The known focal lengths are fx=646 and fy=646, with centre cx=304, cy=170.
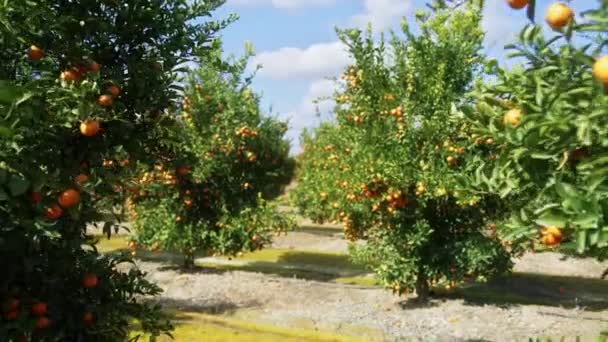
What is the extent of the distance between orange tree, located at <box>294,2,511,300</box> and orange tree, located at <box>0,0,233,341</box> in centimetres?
570

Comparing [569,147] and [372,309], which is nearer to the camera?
[569,147]

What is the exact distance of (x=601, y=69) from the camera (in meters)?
2.41

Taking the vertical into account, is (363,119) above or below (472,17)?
below

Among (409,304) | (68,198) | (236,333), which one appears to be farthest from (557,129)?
(409,304)

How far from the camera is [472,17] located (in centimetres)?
1169

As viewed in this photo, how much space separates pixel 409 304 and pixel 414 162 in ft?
10.6

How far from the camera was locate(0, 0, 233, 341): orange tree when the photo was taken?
14.4ft

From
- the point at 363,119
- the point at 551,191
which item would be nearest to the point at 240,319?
the point at 363,119

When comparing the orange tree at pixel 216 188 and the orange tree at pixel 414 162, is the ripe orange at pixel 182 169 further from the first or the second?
the orange tree at pixel 216 188

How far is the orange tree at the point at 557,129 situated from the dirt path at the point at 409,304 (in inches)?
294

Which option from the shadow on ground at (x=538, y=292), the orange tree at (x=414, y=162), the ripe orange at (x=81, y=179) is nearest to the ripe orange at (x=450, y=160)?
the orange tree at (x=414, y=162)

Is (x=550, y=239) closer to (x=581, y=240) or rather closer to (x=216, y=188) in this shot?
(x=581, y=240)

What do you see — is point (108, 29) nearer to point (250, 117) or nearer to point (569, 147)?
point (569, 147)

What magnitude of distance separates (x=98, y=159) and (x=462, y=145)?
6847mm
